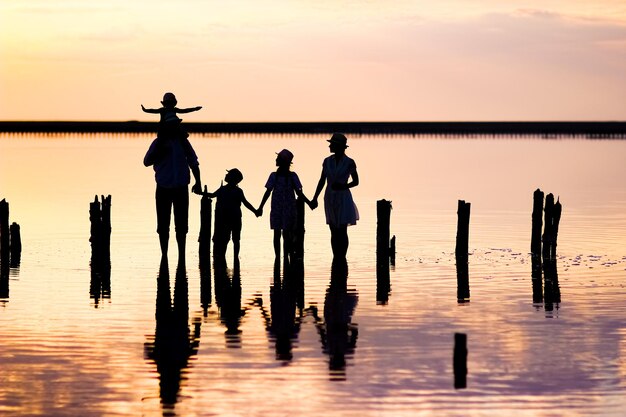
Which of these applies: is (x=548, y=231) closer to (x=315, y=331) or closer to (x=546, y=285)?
(x=546, y=285)

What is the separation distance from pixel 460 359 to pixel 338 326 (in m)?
3.39

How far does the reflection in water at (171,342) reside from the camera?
13.0 meters

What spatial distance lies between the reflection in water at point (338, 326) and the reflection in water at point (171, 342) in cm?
136

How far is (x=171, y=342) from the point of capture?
1521 cm

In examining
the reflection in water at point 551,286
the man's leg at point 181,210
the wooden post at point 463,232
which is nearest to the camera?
the reflection in water at point 551,286

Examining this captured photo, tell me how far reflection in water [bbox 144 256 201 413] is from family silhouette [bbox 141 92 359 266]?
3.07 metres

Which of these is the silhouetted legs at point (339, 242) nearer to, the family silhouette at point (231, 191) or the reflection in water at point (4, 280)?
the family silhouette at point (231, 191)

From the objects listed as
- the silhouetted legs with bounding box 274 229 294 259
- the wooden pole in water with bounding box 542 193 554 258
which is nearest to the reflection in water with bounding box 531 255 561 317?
the wooden pole in water with bounding box 542 193 554 258

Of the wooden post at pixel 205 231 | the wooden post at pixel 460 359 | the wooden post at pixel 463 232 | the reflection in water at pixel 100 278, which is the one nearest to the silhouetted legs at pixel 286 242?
the wooden post at pixel 205 231

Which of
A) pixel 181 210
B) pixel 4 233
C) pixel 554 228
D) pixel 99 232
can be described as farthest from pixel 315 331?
pixel 554 228

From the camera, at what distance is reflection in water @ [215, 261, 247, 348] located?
1578 centimetres

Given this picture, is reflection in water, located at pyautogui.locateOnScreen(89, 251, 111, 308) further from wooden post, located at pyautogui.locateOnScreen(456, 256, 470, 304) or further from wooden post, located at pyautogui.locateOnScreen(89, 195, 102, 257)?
wooden post, located at pyautogui.locateOnScreen(456, 256, 470, 304)

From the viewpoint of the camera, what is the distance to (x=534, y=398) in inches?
488

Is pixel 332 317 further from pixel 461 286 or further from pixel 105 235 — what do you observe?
pixel 105 235
